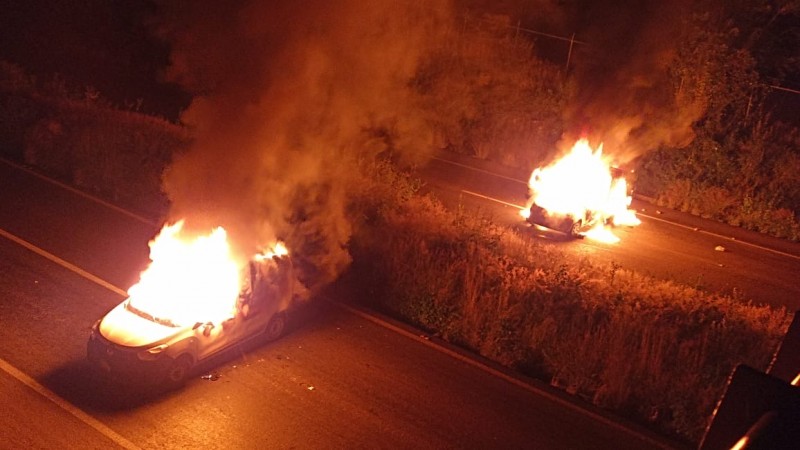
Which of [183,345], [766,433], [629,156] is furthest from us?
[629,156]

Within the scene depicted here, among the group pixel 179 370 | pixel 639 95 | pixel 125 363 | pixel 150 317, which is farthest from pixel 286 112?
pixel 639 95

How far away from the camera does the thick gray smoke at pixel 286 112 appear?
10.3 meters

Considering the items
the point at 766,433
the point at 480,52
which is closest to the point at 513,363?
the point at 766,433

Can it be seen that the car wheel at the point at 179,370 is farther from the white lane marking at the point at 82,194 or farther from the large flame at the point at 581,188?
the large flame at the point at 581,188

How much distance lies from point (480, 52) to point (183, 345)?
65.1 ft

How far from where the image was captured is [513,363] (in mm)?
9898

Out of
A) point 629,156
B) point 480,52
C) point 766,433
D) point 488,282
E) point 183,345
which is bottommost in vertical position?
point 183,345

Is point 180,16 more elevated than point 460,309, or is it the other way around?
point 180,16

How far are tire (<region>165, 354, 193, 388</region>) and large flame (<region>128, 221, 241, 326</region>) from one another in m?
0.38

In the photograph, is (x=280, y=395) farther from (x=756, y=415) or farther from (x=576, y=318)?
(x=756, y=415)

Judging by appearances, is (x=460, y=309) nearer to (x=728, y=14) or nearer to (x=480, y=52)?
(x=480, y=52)

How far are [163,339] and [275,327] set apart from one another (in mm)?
1870

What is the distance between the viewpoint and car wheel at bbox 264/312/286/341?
9420mm

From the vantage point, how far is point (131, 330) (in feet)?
26.1
